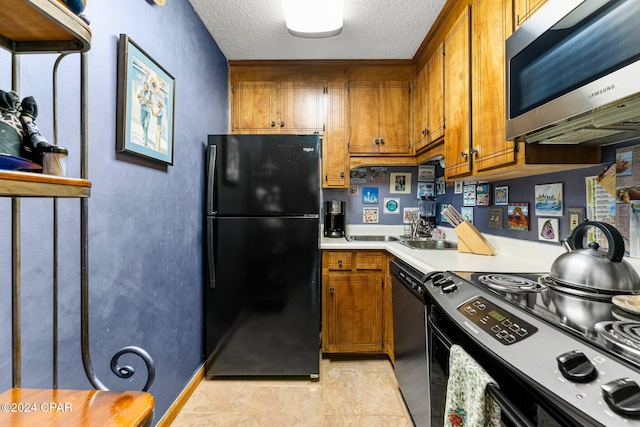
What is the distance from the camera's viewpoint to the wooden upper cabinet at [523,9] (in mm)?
1117

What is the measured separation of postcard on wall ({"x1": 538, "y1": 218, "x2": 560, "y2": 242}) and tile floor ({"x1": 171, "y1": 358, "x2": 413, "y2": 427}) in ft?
4.06

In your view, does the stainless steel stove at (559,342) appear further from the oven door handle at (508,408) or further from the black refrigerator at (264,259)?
the black refrigerator at (264,259)

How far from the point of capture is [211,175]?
194 centimetres

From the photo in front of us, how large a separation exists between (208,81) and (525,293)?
2.23 metres

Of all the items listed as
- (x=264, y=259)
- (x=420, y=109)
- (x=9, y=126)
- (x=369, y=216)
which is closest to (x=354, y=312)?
(x=264, y=259)

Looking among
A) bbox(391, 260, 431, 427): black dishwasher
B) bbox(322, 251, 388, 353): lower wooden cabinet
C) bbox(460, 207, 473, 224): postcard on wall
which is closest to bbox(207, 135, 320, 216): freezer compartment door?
bbox(322, 251, 388, 353): lower wooden cabinet

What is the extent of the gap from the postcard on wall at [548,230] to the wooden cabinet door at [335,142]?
4.59ft

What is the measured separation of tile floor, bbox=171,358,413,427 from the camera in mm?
1634

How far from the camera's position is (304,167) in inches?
78.8

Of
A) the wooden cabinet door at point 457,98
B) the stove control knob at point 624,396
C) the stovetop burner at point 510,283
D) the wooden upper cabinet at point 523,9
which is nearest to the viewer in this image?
the stove control knob at point 624,396

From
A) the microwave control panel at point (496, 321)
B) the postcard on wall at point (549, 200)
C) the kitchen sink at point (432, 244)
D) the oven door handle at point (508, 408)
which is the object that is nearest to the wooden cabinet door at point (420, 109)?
the kitchen sink at point (432, 244)

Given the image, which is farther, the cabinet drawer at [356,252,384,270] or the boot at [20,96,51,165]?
the cabinet drawer at [356,252,384,270]

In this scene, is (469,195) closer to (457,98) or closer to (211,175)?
(457,98)

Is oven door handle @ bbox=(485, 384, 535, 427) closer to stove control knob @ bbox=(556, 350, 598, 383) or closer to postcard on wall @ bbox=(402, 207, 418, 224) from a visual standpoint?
stove control knob @ bbox=(556, 350, 598, 383)
